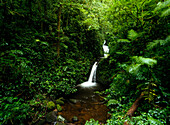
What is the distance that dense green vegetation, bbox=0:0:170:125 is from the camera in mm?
3220

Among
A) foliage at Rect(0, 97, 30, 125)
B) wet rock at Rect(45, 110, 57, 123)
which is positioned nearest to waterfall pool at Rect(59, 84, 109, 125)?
wet rock at Rect(45, 110, 57, 123)

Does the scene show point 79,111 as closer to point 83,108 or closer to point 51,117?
point 83,108

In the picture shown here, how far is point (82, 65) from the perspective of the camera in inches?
366

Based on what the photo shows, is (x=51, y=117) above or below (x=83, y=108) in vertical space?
above

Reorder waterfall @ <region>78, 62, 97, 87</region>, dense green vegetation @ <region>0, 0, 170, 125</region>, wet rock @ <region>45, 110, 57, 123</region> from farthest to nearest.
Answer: waterfall @ <region>78, 62, 97, 87</region> → wet rock @ <region>45, 110, 57, 123</region> → dense green vegetation @ <region>0, 0, 170, 125</region>

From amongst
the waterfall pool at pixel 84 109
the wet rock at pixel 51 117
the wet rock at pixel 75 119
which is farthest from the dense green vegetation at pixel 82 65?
the wet rock at pixel 75 119

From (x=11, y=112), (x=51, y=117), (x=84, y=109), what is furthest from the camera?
(x=84, y=109)

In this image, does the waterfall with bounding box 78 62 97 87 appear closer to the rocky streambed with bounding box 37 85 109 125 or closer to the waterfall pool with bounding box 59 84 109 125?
the waterfall pool with bounding box 59 84 109 125

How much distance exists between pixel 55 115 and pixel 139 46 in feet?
18.3

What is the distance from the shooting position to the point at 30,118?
3943mm

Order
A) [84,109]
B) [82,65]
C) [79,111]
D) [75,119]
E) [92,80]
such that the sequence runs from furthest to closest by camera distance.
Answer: [92,80] < [82,65] < [84,109] < [79,111] < [75,119]

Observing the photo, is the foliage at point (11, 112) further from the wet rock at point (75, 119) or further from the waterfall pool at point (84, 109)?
the wet rock at point (75, 119)

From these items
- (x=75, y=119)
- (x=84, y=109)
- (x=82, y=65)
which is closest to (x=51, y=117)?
(x=75, y=119)

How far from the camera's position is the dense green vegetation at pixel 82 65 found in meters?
3.22
